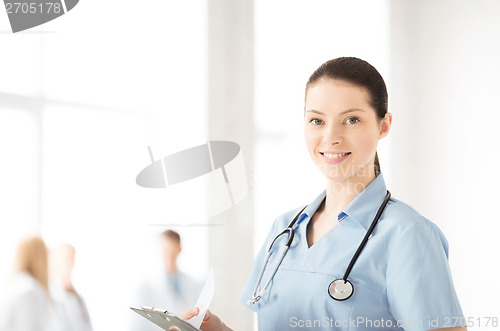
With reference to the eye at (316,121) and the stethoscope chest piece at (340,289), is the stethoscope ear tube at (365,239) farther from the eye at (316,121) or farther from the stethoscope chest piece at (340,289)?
the eye at (316,121)

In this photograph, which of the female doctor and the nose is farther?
the nose

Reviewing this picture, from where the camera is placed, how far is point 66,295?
1236 mm

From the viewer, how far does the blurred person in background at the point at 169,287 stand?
1450 mm

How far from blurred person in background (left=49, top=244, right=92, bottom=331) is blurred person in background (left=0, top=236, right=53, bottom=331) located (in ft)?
0.06

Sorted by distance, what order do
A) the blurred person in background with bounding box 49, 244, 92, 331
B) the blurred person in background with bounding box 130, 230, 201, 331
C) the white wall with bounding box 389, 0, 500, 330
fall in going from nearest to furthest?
the blurred person in background with bounding box 49, 244, 92, 331 → the blurred person in background with bounding box 130, 230, 201, 331 → the white wall with bounding box 389, 0, 500, 330

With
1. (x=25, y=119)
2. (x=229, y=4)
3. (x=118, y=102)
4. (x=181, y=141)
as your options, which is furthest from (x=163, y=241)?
(x=229, y=4)

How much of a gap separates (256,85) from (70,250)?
2.86 feet

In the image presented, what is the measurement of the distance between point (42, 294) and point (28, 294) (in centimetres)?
3

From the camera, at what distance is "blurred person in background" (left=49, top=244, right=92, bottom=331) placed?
1.21 m

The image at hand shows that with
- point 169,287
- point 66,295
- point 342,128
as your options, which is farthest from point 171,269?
point 342,128

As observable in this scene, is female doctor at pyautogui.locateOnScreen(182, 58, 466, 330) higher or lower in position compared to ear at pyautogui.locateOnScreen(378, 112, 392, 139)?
lower

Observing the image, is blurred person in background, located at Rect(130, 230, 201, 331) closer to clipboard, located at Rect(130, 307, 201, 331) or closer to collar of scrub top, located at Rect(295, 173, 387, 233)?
clipboard, located at Rect(130, 307, 201, 331)

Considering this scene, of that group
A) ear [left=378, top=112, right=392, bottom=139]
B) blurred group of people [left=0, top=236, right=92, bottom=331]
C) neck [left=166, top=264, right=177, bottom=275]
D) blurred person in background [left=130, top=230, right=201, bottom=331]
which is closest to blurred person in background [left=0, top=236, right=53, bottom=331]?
blurred group of people [left=0, top=236, right=92, bottom=331]

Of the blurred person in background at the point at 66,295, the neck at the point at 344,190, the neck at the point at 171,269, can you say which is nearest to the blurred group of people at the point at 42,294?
the blurred person in background at the point at 66,295
